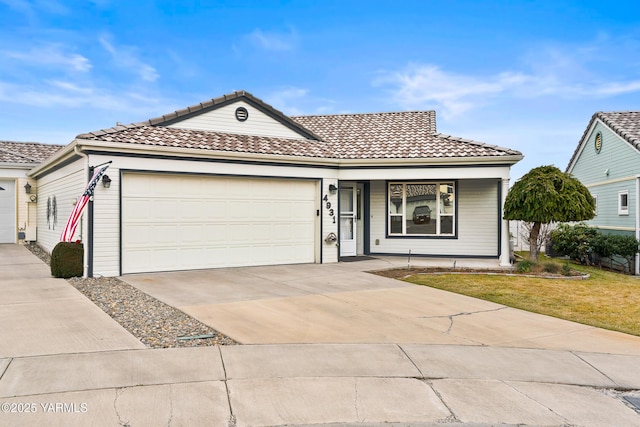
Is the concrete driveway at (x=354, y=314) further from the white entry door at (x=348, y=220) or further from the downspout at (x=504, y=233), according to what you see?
the downspout at (x=504, y=233)

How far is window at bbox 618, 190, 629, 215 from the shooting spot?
17.1m

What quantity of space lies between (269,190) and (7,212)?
13.2 meters

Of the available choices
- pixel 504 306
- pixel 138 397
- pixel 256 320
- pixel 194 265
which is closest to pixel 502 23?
pixel 504 306

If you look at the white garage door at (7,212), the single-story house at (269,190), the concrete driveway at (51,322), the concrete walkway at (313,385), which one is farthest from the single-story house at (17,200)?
the concrete walkway at (313,385)

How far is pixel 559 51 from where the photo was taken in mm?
→ 16438

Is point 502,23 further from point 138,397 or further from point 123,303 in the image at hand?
point 138,397

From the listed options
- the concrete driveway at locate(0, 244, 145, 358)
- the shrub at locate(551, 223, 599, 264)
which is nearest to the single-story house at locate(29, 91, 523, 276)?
the concrete driveway at locate(0, 244, 145, 358)

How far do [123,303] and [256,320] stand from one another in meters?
2.65

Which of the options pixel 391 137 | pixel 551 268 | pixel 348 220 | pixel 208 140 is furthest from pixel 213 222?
pixel 551 268

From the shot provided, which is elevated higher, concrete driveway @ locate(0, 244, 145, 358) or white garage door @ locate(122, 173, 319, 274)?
white garage door @ locate(122, 173, 319, 274)

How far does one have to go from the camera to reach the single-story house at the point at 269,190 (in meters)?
11.3

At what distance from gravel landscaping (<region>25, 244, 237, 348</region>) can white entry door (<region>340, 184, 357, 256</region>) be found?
23.7ft

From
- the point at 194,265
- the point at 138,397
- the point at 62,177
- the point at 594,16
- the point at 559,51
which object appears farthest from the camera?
the point at 559,51

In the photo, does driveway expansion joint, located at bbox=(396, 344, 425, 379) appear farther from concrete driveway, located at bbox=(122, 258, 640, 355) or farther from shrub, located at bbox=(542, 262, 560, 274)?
shrub, located at bbox=(542, 262, 560, 274)
